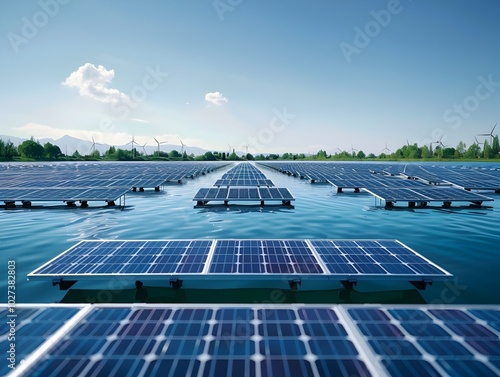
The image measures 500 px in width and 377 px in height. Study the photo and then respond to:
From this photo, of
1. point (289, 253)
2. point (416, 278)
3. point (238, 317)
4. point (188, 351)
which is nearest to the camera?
point (188, 351)

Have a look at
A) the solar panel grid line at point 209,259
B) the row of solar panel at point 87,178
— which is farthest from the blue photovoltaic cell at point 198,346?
the row of solar panel at point 87,178

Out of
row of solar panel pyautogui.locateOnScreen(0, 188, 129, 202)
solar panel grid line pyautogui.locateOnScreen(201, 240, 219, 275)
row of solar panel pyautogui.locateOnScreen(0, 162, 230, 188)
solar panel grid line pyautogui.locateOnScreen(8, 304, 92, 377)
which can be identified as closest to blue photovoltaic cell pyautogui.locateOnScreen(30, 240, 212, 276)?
solar panel grid line pyautogui.locateOnScreen(201, 240, 219, 275)

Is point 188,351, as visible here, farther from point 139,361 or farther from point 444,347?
point 444,347

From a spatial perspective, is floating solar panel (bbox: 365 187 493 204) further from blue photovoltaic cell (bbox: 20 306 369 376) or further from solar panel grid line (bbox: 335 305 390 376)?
blue photovoltaic cell (bbox: 20 306 369 376)

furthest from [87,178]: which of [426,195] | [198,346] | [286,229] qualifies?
[426,195]

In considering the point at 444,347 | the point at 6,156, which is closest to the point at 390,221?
the point at 444,347

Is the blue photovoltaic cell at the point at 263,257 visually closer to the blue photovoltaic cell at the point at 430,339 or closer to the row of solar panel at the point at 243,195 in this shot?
the blue photovoltaic cell at the point at 430,339

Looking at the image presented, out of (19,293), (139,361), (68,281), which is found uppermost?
(139,361)
